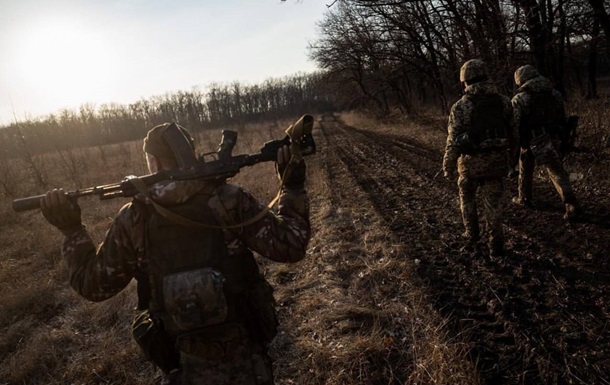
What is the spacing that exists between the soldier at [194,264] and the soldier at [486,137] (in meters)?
3.21

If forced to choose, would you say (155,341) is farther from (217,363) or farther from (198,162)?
(198,162)

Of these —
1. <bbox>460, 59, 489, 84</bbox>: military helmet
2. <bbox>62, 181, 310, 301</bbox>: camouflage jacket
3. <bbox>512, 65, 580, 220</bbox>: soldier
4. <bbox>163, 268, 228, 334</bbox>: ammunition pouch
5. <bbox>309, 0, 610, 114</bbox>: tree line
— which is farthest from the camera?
<bbox>309, 0, 610, 114</bbox>: tree line

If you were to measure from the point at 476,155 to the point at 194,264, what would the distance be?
382 cm

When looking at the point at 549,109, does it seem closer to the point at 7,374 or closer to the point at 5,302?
the point at 7,374

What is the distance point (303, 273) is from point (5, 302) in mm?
4220

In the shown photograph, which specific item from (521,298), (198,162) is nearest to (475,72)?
(521,298)

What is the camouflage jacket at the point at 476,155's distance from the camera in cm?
448

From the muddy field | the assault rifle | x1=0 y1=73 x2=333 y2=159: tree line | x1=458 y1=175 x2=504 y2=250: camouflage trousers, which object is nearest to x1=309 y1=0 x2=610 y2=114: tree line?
the muddy field

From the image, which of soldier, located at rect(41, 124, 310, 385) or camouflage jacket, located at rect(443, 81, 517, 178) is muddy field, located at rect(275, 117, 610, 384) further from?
soldier, located at rect(41, 124, 310, 385)

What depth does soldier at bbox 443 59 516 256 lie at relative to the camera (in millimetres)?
4465

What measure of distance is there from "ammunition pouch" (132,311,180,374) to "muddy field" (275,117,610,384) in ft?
4.79

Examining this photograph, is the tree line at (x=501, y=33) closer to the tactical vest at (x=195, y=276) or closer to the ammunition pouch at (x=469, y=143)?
the ammunition pouch at (x=469, y=143)

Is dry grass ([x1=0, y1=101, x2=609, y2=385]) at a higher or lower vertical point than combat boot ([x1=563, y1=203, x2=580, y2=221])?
lower

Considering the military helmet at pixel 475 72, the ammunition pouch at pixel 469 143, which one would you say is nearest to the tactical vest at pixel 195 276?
the ammunition pouch at pixel 469 143
